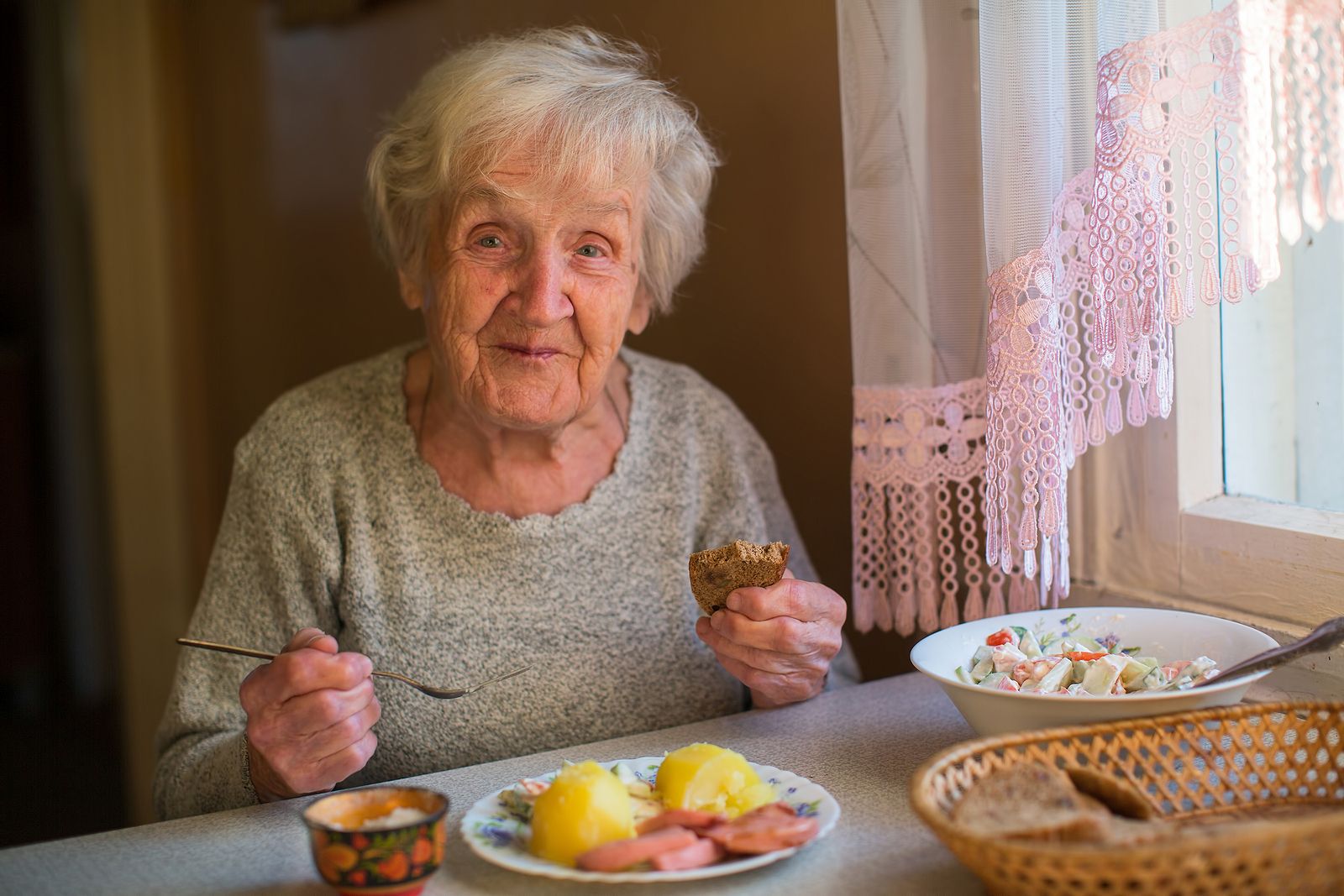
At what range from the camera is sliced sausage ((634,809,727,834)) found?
87 centimetres

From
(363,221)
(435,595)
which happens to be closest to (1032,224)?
(435,595)

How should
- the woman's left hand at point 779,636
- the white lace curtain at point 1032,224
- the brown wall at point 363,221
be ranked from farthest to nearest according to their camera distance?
the brown wall at point 363,221 → the woman's left hand at point 779,636 → the white lace curtain at point 1032,224

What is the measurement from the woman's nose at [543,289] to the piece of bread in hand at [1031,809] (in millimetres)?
708

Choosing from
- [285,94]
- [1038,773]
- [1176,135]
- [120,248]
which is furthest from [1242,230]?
[120,248]

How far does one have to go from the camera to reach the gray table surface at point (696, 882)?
85 centimetres

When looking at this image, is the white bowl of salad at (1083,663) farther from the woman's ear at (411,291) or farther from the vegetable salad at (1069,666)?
the woman's ear at (411,291)

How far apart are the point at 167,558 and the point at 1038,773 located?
2.75 meters

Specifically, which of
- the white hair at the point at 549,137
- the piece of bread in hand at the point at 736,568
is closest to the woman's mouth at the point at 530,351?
the white hair at the point at 549,137

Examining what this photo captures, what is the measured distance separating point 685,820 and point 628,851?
65 millimetres

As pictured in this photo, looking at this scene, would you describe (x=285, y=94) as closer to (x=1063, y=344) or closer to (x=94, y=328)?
(x=94, y=328)

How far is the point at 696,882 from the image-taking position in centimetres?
84

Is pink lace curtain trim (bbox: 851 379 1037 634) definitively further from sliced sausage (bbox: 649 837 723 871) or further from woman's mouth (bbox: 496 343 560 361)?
sliced sausage (bbox: 649 837 723 871)

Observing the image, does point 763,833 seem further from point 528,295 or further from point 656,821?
point 528,295

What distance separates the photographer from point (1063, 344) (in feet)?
3.73
